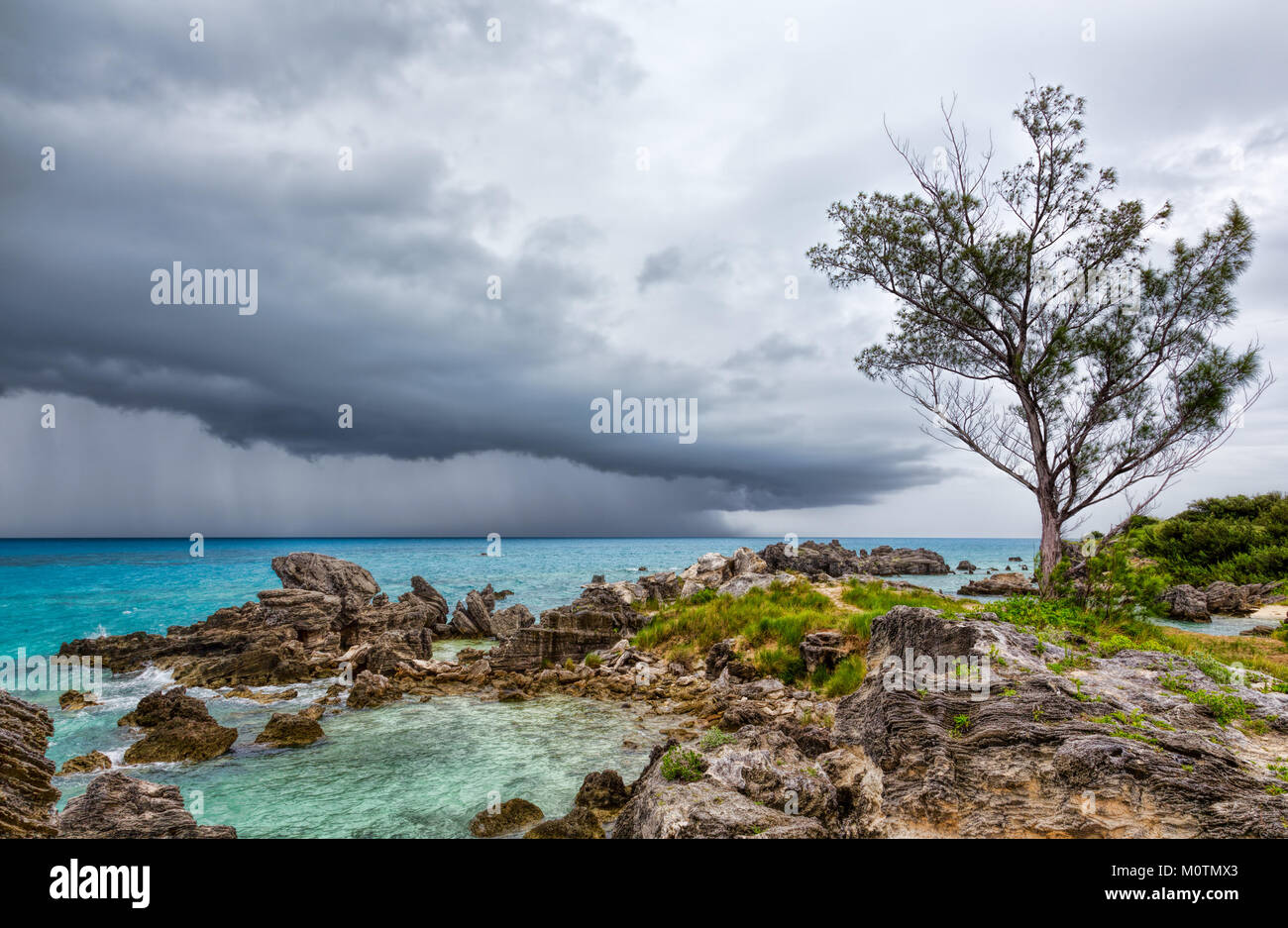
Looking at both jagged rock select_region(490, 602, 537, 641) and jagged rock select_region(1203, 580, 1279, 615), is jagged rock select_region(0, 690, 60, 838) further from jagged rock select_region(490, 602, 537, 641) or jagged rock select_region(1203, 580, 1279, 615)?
jagged rock select_region(1203, 580, 1279, 615)

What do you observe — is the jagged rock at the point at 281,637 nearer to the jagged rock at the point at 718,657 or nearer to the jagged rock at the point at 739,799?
the jagged rock at the point at 718,657

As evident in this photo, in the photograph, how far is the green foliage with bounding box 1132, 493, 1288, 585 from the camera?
38.3 m

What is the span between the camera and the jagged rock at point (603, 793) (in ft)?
36.7

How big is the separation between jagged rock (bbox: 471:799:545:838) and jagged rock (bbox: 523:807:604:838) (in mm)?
970

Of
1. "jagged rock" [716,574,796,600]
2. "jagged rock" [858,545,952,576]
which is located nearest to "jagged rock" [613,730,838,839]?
"jagged rock" [716,574,796,600]

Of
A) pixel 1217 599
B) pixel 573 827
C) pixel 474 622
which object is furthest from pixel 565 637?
pixel 1217 599

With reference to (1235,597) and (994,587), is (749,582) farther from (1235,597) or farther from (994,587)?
(994,587)

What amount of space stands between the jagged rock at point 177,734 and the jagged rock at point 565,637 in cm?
1043

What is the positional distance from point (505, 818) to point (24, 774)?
7.69 meters

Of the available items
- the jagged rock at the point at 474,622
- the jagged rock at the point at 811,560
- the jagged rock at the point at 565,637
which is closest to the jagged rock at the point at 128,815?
the jagged rock at the point at 565,637

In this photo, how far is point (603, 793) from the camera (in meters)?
11.4
